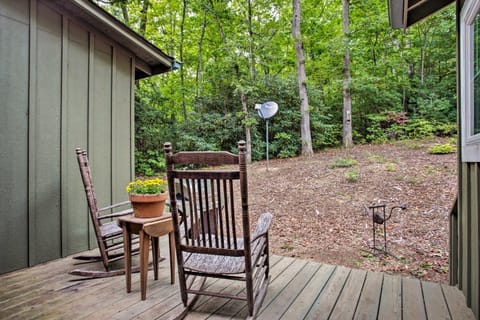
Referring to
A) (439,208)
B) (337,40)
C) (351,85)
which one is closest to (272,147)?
(351,85)

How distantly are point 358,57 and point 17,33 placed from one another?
33.6 ft

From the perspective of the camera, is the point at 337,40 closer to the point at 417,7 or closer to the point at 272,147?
the point at 272,147

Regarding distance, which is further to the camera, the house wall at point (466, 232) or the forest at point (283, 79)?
the forest at point (283, 79)

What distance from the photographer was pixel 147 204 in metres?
2.24

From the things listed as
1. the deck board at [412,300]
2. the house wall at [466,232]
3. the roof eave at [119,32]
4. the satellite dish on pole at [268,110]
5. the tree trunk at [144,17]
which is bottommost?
the deck board at [412,300]

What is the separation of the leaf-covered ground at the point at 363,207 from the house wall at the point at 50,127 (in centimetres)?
250

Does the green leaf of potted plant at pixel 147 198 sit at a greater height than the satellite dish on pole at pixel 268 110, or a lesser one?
lesser

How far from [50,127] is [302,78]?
23.5 feet

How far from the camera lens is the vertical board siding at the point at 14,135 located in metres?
2.58

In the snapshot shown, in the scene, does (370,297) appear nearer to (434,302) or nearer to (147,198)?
(434,302)

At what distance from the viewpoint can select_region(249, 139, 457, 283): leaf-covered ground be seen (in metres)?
3.36

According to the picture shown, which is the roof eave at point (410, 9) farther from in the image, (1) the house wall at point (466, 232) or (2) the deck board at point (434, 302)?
(2) the deck board at point (434, 302)

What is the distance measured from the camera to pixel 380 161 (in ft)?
21.6

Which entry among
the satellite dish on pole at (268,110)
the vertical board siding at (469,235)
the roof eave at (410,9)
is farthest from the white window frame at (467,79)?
the satellite dish on pole at (268,110)
